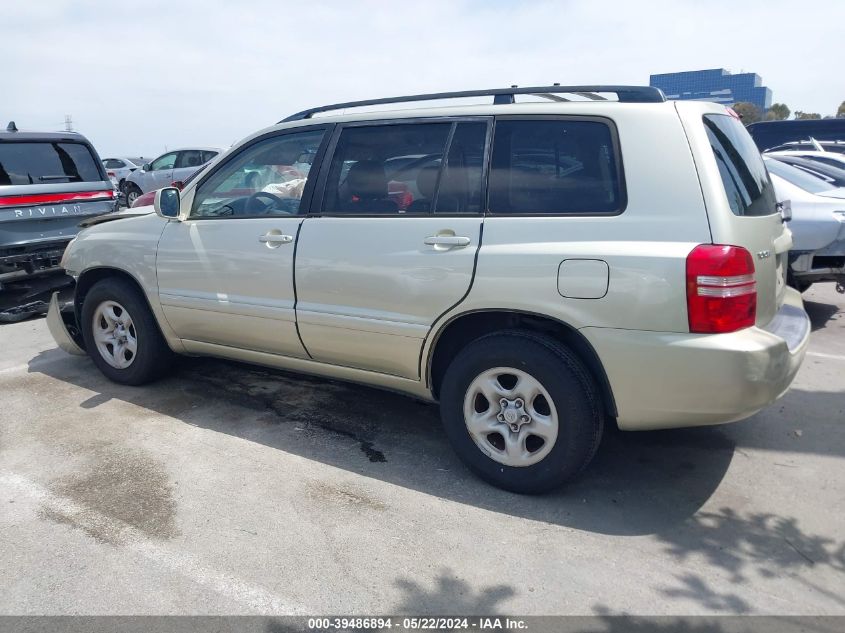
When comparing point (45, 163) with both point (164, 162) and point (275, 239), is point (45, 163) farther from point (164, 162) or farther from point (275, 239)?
point (164, 162)

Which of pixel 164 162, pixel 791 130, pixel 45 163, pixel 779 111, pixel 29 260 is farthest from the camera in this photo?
pixel 779 111

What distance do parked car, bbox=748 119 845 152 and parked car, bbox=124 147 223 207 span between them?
13.5 metres

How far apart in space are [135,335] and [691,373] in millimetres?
3673

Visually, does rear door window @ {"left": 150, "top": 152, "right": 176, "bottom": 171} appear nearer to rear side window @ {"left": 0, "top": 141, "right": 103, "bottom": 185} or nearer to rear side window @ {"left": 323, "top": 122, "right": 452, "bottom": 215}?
rear side window @ {"left": 0, "top": 141, "right": 103, "bottom": 185}

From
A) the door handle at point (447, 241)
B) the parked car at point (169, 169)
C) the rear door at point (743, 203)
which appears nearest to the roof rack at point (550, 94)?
the rear door at point (743, 203)

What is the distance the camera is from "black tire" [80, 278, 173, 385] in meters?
4.60

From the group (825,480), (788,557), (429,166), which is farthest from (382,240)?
(825,480)

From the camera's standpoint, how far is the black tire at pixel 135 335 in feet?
15.1

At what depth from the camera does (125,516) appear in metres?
3.18

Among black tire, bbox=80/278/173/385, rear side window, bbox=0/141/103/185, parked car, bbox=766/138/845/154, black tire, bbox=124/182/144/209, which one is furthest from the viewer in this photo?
black tire, bbox=124/182/144/209

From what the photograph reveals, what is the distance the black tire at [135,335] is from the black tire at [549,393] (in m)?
2.32

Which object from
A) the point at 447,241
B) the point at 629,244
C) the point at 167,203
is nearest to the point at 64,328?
the point at 167,203

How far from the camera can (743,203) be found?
122 inches

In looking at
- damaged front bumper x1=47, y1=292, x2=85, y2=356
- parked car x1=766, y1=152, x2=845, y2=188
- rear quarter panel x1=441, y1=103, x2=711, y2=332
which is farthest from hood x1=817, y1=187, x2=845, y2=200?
damaged front bumper x1=47, y1=292, x2=85, y2=356
